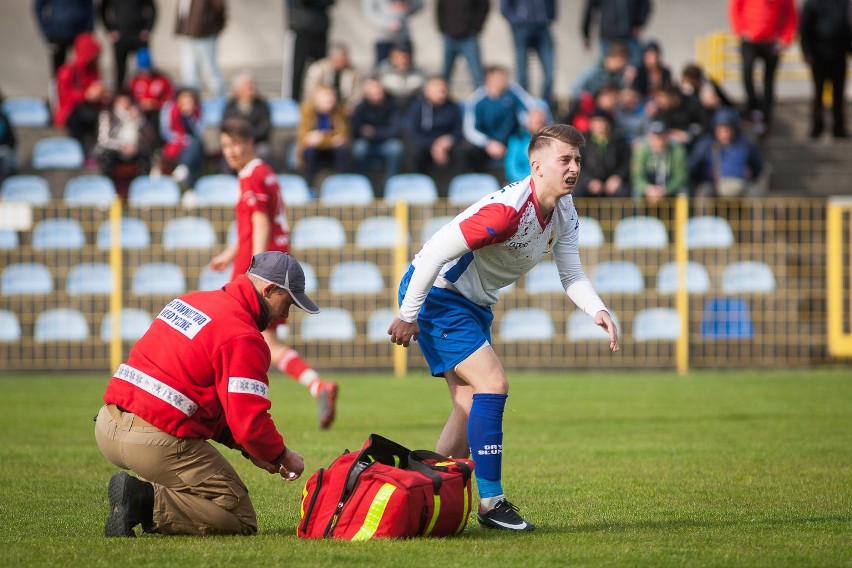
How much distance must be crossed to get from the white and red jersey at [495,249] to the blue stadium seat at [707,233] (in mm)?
10912

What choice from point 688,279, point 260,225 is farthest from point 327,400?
point 688,279

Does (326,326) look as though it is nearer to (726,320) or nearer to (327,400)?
(726,320)

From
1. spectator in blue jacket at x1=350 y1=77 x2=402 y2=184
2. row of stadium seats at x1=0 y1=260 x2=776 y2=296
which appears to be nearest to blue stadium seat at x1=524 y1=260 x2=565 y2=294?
row of stadium seats at x1=0 y1=260 x2=776 y2=296

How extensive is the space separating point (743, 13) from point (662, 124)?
333 centimetres

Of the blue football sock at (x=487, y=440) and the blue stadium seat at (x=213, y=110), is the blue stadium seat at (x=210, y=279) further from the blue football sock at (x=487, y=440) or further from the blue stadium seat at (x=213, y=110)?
the blue football sock at (x=487, y=440)

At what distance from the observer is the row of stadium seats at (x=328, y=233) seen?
1830cm

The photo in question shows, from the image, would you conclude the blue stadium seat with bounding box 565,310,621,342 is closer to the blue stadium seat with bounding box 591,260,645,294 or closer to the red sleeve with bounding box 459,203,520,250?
the blue stadium seat with bounding box 591,260,645,294

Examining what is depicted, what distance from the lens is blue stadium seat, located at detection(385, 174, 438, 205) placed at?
1950 cm

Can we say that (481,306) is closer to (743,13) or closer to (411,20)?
(743,13)

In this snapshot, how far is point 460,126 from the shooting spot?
1983cm

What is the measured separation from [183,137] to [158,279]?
2730 mm

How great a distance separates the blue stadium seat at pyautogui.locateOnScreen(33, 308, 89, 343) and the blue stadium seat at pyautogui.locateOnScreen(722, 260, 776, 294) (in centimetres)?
876

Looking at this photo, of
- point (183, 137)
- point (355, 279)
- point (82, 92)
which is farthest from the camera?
point (82, 92)

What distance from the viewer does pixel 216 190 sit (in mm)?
19156
